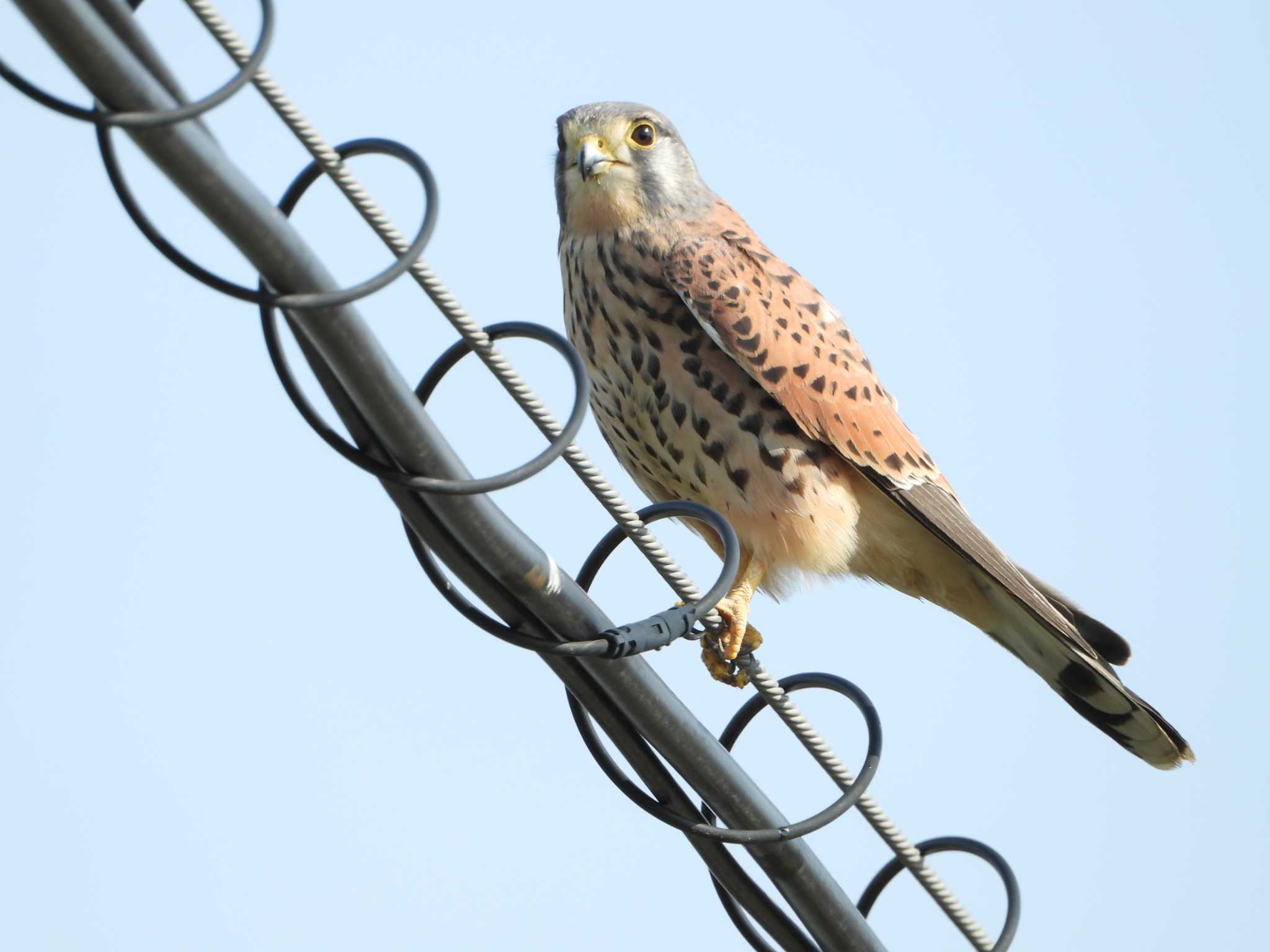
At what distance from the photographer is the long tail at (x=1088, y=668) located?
3.77 m

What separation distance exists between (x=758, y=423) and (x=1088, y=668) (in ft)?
3.44

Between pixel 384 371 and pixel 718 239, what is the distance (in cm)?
237

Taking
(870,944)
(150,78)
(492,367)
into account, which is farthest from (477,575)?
(870,944)

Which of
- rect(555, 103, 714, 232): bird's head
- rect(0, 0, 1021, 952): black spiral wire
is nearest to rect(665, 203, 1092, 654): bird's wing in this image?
rect(555, 103, 714, 232): bird's head

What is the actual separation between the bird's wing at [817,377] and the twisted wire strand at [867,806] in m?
0.98

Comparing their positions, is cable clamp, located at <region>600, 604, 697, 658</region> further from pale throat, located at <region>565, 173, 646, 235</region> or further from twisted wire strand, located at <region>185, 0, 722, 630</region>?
pale throat, located at <region>565, 173, 646, 235</region>

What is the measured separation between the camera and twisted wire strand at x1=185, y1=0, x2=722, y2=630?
67.4 inches

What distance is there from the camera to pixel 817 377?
156 inches

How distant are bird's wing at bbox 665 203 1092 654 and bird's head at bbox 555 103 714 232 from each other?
15 cm

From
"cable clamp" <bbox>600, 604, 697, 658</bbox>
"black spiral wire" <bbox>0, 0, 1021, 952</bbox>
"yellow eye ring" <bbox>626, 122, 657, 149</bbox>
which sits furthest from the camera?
"yellow eye ring" <bbox>626, 122, 657, 149</bbox>

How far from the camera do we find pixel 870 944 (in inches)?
109

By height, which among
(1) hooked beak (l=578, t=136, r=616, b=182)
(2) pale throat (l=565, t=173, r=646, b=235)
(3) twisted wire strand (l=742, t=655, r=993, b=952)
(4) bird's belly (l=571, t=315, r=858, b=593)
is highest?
(1) hooked beak (l=578, t=136, r=616, b=182)

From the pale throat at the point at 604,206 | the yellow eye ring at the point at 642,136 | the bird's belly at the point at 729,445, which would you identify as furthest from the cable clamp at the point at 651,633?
the yellow eye ring at the point at 642,136

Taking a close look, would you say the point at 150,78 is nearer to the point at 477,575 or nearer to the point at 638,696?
the point at 477,575
